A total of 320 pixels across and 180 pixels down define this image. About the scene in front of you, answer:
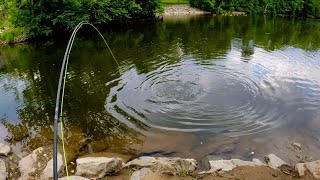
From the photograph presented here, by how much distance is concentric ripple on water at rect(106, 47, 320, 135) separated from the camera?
1274 cm

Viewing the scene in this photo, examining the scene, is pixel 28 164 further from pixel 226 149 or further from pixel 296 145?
pixel 296 145

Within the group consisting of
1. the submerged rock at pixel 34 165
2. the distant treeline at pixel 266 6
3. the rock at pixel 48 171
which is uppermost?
the distant treeline at pixel 266 6

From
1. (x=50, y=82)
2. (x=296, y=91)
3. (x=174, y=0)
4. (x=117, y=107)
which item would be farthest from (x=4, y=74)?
(x=174, y=0)

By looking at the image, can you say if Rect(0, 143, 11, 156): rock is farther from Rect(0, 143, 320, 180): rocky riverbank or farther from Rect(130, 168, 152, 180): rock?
Rect(130, 168, 152, 180): rock

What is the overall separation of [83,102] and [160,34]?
20566mm

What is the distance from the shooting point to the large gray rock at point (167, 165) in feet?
29.1

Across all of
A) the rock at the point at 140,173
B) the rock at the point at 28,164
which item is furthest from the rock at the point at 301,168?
the rock at the point at 28,164

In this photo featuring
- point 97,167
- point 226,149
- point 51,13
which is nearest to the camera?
point 97,167

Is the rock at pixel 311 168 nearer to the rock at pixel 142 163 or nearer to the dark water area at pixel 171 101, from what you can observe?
the dark water area at pixel 171 101

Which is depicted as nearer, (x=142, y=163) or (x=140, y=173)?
(x=140, y=173)

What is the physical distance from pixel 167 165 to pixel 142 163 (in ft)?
2.67

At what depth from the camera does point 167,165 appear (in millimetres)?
9000

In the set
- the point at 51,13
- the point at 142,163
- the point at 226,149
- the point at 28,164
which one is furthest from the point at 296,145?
the point at 51,13

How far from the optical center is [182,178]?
848cm
